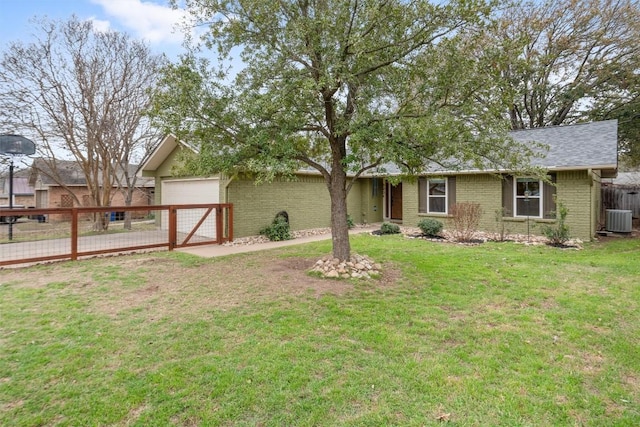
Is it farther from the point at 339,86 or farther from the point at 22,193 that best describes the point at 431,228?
the point at 22,193

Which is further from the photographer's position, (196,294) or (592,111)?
(592,111)

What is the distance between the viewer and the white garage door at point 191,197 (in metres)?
11.5

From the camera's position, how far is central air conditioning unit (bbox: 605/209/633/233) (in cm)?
1208

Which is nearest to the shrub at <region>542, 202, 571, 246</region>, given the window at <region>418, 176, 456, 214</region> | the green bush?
the window at <region>418, 176, 456, 214</region>

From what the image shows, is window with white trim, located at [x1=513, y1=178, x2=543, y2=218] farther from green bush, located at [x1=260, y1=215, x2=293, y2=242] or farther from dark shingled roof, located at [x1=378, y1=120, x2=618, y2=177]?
green bush, located at [x1=260, y1=215, x2=293, y2=242]

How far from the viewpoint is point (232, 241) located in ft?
35.4

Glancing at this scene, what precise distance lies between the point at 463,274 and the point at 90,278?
7076 millimetres

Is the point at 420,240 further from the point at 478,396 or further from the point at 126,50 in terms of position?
the point at 126,50

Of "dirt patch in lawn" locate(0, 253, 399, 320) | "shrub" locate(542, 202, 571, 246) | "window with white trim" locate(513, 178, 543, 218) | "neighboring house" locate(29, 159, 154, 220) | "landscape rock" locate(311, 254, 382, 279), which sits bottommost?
"dirt patch in lawn" locate(0, 253, 399, 320)

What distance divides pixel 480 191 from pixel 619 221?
4.97 metres

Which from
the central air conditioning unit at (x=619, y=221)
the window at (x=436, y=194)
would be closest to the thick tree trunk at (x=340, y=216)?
the window at (x=436, y=194)

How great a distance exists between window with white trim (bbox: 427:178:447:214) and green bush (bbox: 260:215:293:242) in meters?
6.02

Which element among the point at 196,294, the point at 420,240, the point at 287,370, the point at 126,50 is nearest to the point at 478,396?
the point at 287,370

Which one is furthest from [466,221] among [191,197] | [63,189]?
[63,189]
